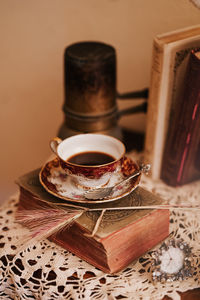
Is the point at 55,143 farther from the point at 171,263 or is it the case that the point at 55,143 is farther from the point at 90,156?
the point at 171,263

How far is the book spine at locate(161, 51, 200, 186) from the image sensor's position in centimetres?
85

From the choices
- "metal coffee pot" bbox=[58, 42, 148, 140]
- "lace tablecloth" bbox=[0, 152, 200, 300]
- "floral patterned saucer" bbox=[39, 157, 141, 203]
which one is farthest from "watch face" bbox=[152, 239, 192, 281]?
"metal coffee pot" bbox=[58, 42, 148, 140]

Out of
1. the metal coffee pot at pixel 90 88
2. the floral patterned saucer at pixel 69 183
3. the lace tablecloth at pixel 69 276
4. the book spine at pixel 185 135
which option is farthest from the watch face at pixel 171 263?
the metal coffee pot at pixel 90 88

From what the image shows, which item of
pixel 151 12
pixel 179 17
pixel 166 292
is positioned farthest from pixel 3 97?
pixel 166 292

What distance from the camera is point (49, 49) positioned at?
139 centimetres

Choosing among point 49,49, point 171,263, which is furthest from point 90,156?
point 49,49

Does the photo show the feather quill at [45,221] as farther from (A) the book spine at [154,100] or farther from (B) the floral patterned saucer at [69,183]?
(A) the book spine at [154,100]

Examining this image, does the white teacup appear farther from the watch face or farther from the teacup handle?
the watch face

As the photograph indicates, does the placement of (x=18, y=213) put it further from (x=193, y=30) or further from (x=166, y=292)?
(x=193, y=30)

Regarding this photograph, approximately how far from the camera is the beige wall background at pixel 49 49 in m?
1.23

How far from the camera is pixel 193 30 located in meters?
0.91

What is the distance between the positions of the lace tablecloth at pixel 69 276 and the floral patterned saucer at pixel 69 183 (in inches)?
4.4

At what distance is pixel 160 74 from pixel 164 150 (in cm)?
21

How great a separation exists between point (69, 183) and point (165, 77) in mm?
336
